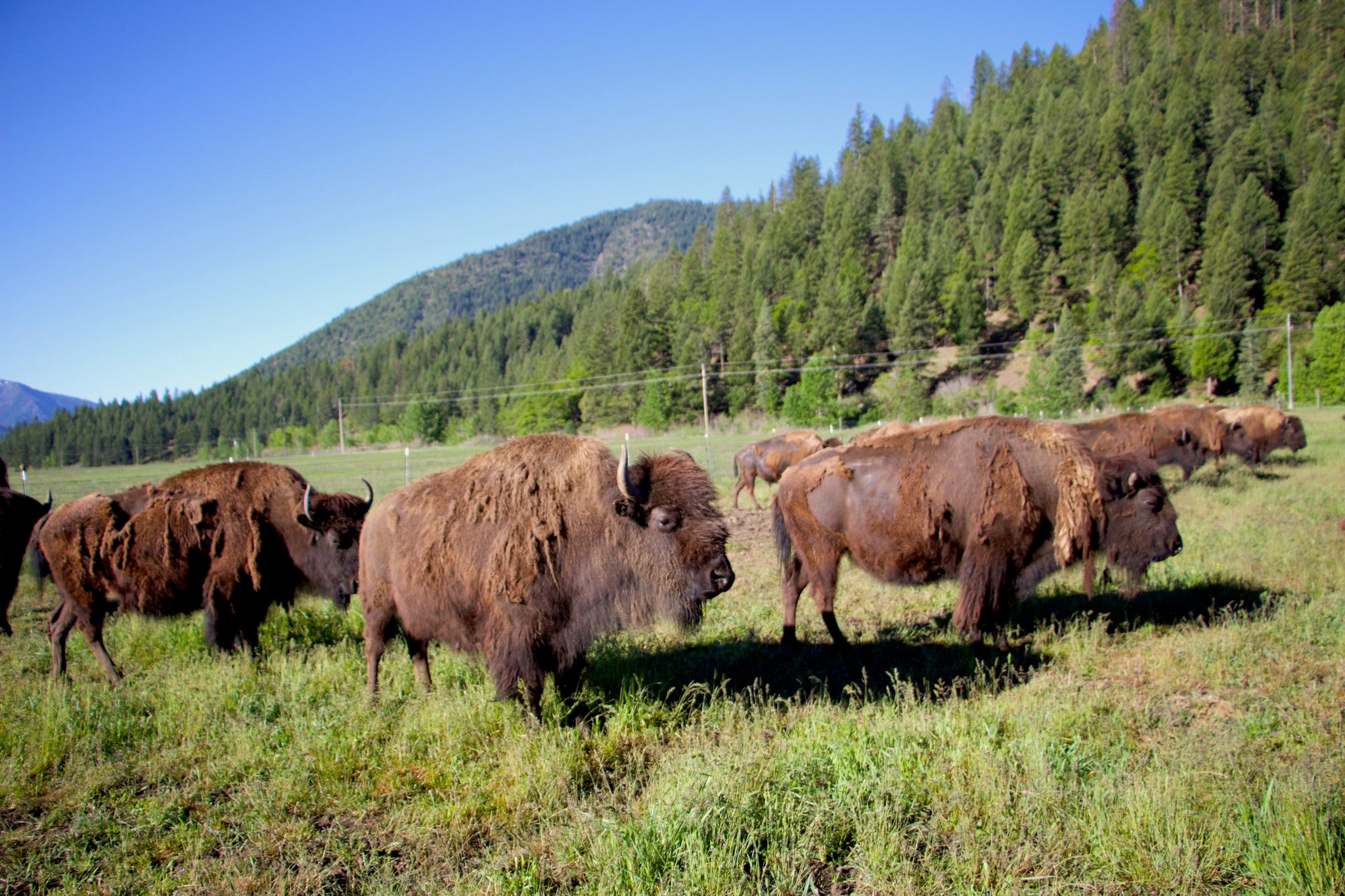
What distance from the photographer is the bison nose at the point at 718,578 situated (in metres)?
4.71

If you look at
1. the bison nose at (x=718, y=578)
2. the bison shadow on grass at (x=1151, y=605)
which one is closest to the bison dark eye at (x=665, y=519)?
the bison nose at (x=718, y=578)

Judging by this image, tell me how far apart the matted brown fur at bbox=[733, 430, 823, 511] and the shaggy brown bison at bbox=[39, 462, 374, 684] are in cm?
1124

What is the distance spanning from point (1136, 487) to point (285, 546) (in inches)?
378

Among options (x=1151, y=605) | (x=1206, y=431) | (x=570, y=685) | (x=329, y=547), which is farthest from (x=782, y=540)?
(x=1206, y=431)

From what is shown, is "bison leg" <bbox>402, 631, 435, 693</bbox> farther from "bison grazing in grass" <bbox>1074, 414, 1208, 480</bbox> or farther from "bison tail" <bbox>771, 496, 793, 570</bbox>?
"bison grazing in grass" <bbox>1074, 414, 1208, 480</bbox>

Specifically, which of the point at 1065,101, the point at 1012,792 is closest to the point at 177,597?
the point at 1012,792

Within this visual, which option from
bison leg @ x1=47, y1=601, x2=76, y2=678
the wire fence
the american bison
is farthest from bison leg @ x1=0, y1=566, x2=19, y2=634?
the wire fence

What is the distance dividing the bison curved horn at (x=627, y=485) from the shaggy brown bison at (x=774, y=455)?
12.1 m

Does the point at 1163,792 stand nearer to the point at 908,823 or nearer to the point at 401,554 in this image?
the point at 908,823

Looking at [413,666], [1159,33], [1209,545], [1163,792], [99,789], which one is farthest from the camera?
[1159,33]

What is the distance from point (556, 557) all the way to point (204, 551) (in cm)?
464

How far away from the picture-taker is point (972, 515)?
20.4ft

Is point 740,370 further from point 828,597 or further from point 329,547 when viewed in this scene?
point 329,547

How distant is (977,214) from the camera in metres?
92.8
